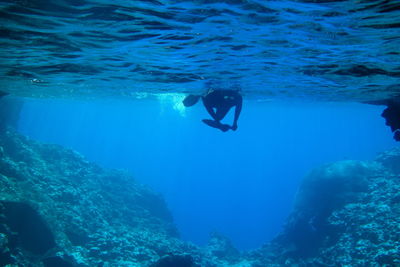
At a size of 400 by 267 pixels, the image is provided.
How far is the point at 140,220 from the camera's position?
29.4 m

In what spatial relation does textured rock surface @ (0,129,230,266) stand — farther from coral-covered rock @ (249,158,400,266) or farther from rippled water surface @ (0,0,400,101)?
rippled water surface @ (0,0,400,101)

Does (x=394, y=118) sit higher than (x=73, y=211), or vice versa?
(x=73, y=211)

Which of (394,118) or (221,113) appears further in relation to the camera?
(221,113)

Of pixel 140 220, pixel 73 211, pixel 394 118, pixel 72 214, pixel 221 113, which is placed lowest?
pixel 394 118

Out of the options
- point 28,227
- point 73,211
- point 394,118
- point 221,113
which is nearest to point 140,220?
point 73,211

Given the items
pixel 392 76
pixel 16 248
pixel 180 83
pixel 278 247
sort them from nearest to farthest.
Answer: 1. pixel 392 76
2. pixel 16 248
3. pixel 180 83
4. pixel 278 247

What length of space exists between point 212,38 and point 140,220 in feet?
77.9

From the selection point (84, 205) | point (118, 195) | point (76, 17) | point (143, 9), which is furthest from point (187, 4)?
point (118, 195)

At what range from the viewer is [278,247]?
26.6 m

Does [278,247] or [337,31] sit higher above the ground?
[278,247]

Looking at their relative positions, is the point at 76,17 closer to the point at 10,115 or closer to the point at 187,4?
the point at 187,4

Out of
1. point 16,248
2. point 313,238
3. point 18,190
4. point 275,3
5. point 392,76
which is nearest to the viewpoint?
point 275,3

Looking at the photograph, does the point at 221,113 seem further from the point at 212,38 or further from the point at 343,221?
the point at 343,221

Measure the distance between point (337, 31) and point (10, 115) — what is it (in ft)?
107
